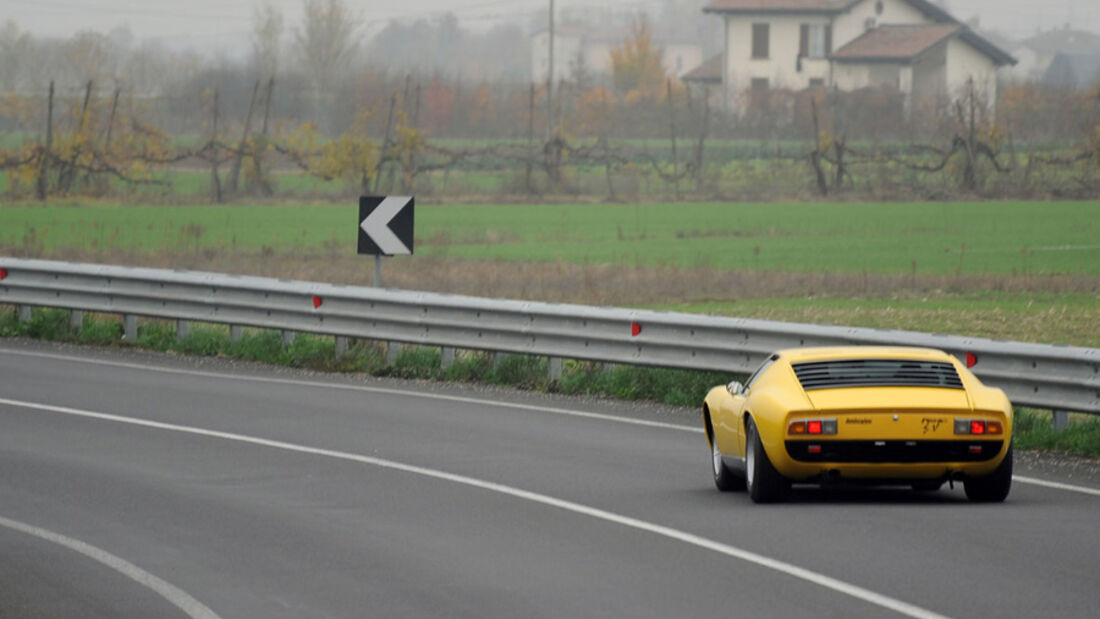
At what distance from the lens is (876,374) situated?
11125mm

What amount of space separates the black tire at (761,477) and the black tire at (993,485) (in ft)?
3.54

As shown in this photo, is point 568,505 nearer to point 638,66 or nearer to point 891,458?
point 891,458

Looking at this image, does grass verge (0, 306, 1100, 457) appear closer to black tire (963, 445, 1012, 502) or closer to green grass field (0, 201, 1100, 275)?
black tire (963, 445, 1012, 502)

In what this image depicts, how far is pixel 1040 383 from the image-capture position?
14.0 meters

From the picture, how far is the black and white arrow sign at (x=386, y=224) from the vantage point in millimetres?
21422

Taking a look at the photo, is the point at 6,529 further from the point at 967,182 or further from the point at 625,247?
the point at 967,182

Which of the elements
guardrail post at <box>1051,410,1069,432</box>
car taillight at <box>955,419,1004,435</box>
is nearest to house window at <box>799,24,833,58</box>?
guardrail post at <box>1051,410,1069,432</box>

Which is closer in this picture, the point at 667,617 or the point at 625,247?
the point at 667,617

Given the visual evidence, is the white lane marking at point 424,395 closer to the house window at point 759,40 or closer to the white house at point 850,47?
the white house at point 850,47

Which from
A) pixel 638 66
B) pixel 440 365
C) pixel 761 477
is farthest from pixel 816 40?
pixel 761 477

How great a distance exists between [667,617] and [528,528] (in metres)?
2.63

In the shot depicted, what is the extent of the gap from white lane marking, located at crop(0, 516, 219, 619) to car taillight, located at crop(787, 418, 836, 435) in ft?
12.4

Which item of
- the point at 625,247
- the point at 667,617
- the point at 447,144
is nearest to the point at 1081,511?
the point at 667,617

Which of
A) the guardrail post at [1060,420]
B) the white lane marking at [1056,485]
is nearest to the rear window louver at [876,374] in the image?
the white lane marking at [1056,485]
